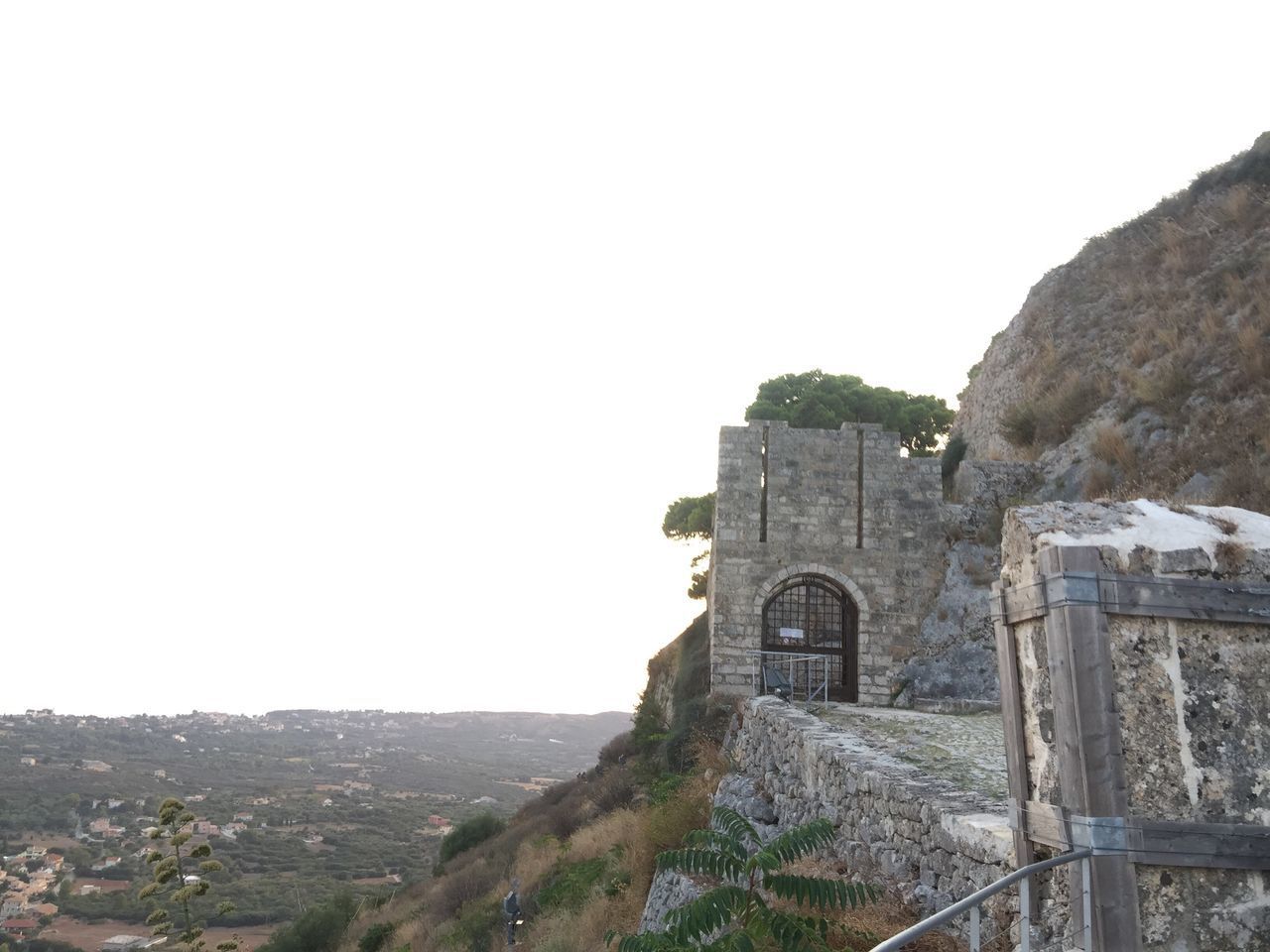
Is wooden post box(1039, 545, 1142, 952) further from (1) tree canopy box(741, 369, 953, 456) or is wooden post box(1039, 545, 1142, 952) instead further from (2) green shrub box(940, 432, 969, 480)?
(1) tree canopy box(741, 369, 953, 456)

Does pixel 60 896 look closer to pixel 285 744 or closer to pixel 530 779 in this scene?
pixel 530 779

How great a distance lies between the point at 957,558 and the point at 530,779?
221ft

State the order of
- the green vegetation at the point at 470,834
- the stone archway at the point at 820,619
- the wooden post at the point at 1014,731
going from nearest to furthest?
the wooden post at the point at 1014,731 < the stone archway at the point at 820,619 < the green vegetation at the point at 470,834

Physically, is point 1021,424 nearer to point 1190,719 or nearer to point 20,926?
point 1190,719

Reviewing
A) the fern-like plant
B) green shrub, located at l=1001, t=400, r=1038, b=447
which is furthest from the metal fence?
the fern-like plant

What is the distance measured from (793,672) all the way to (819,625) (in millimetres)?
1075

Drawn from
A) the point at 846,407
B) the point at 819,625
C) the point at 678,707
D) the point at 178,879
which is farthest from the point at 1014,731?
the point at 846,407

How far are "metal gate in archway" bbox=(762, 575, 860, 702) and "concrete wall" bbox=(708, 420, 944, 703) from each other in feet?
1.56

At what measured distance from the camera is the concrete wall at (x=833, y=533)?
16859 millimetres

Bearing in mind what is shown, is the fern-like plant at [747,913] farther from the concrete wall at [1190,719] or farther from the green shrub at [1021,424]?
the green shrub at [1021,424]

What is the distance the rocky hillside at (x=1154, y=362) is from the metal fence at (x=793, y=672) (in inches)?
220

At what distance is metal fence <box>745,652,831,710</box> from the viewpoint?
16.2 m

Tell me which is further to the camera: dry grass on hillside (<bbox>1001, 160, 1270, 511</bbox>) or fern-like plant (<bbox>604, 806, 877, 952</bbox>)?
dry grass on hillside (<bbox>1001, 160, 1270, 511</bbox>)

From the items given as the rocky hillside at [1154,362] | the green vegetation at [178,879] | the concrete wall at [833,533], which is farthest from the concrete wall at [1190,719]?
the concrete wall at [833,533]
